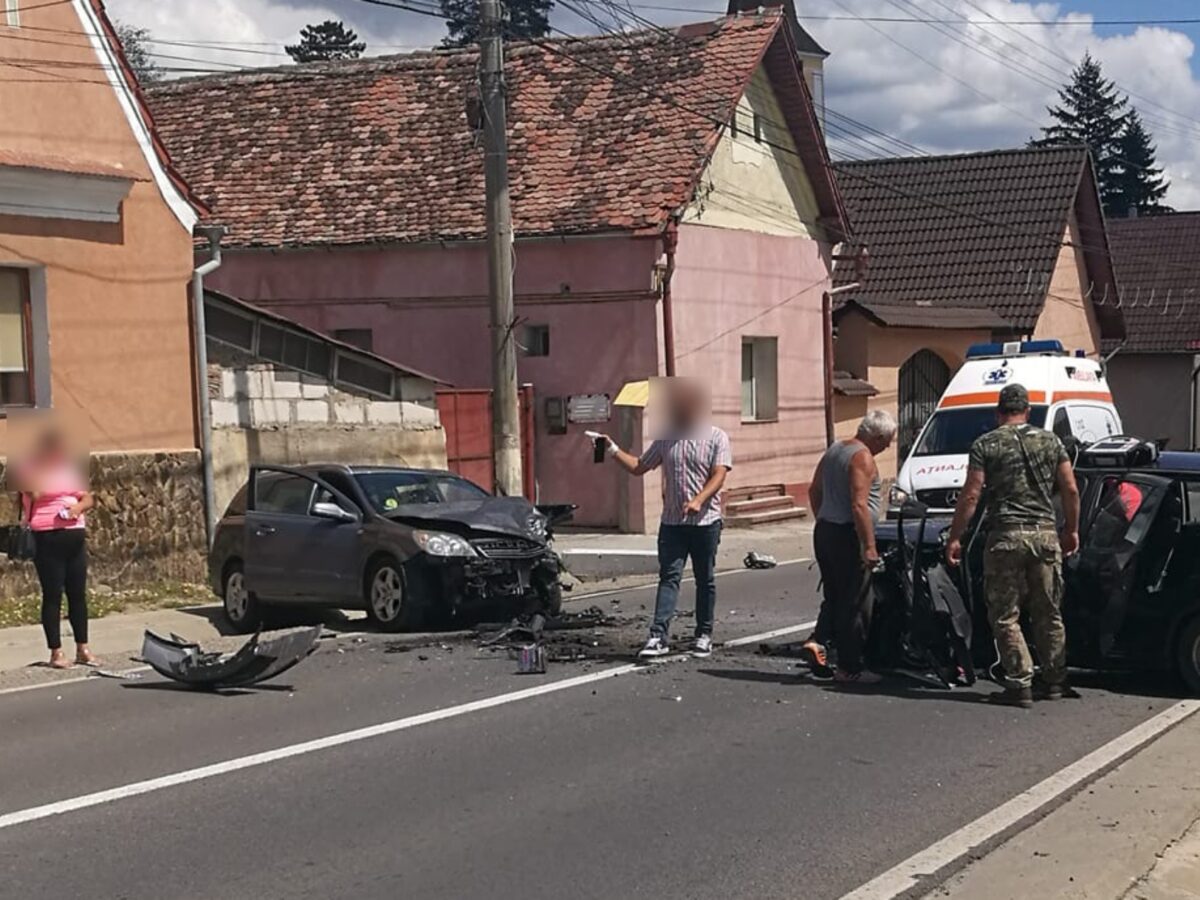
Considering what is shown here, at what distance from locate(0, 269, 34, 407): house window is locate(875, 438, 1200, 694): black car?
891 centimetres

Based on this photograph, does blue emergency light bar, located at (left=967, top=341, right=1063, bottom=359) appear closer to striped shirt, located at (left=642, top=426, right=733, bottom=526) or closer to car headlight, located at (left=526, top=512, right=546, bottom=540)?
car headlight, located at (left=526, top=512, right=546, bottom=540)

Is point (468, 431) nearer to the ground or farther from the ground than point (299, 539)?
farther from the ground

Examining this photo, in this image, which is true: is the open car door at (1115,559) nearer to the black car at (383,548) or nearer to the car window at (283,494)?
the black car at (383,548)

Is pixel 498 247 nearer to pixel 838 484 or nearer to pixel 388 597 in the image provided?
pixel 388 597

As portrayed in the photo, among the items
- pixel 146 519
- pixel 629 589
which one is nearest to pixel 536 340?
pixel 629 589

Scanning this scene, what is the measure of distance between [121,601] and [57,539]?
13.6ft

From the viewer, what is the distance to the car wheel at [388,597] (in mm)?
12352

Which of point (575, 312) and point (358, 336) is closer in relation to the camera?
point (575, 312)

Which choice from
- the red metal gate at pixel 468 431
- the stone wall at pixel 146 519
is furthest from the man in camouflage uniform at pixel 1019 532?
the red metal gate at pixel 468 431

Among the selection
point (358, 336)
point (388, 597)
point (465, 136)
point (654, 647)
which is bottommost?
point (654, 647)

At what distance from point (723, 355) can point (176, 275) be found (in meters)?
10.6

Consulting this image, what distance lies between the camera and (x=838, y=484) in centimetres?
936

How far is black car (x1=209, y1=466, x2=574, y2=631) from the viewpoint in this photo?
40.5 feet

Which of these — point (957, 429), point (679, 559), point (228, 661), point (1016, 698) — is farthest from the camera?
point (957, 429)
